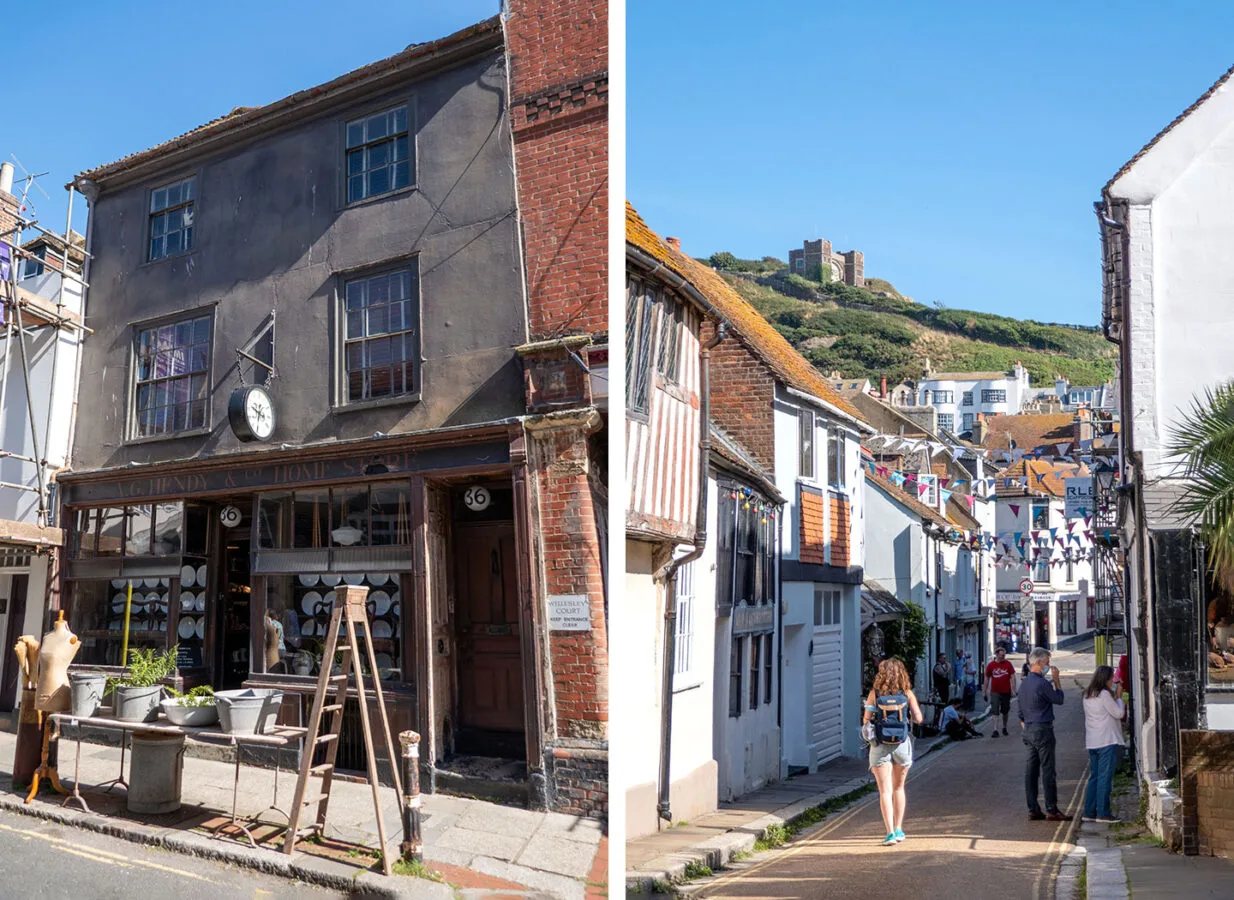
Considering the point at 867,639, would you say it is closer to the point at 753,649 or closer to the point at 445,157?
the point at 753,649

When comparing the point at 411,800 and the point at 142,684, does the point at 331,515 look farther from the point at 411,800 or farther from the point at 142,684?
the point at 411,800

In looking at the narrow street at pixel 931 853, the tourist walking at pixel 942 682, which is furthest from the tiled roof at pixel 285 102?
the tourist walking at pixel 942 682

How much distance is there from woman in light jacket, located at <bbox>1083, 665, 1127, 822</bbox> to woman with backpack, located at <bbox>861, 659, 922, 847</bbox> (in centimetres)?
241

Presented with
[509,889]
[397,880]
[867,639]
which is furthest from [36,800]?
[867,639]

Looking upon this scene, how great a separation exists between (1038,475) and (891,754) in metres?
39.7

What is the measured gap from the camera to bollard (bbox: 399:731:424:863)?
385 centimetres

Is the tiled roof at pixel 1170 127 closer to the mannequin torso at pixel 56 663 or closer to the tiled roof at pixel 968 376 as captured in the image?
the mannequin torso at pixel 56 663

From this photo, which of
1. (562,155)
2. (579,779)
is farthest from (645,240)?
(579,779)

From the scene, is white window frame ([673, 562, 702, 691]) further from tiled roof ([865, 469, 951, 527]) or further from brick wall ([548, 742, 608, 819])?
tiled roof ([865, 469, 951, 527])

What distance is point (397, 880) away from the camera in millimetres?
3703

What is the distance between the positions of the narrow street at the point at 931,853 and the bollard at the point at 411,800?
1043 millimetres

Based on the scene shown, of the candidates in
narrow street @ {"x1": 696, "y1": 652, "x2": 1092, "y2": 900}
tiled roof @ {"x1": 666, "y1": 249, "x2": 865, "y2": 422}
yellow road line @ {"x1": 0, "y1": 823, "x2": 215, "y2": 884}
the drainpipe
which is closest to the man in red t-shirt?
Result: tiled roof @ {"x1": 666, "y1": 249, "x2": 865, "y2": 422}

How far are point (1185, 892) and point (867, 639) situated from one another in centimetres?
1158

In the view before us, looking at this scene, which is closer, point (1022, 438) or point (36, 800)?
point (36, 800)
